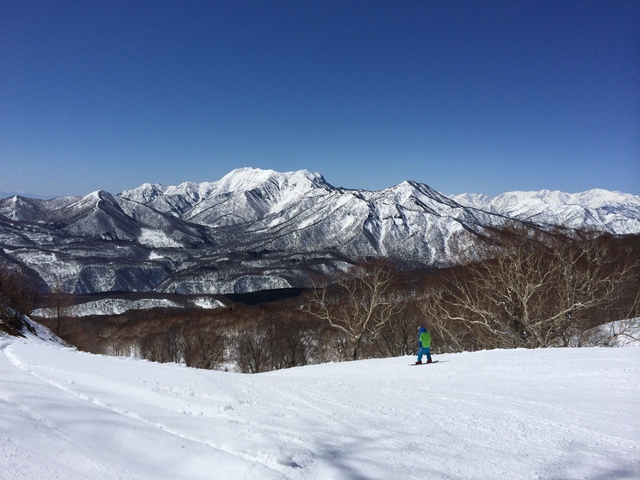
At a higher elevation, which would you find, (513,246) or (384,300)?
(513,246)

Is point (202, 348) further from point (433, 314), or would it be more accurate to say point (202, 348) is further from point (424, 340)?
Result: point (424, 340)

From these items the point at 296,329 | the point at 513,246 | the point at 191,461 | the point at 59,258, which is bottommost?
the point at 296,329

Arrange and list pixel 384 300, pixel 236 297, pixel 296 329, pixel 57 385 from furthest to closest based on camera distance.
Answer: pixel 236 297, pixel 296 329, pixel 384 300, pixel 57 385

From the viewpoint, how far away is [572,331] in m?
26.4

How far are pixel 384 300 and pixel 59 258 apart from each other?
216466 millimetres

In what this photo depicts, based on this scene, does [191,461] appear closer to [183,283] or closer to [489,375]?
[489,375]

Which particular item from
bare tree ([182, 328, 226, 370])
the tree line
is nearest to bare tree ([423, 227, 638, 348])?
the tree line

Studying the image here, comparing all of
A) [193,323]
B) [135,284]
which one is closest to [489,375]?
[193,323]

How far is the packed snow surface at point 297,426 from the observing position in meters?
4.38

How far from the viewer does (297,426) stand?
248 inches

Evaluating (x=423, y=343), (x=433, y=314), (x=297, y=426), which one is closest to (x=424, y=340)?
(x=423, y=343)

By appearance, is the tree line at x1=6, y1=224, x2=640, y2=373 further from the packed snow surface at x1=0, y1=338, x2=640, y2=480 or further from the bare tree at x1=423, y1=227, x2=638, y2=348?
the packed snow surface at x1=0, y1=338, x2=640, y2=480

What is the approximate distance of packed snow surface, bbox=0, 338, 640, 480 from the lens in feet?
14.4

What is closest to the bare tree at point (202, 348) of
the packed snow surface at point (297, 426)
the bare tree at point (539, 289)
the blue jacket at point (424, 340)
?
the bare tree at point (539, 289)
